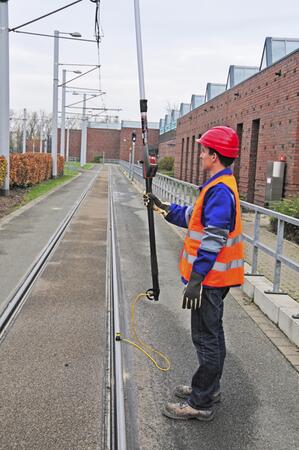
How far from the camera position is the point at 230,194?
3645mm

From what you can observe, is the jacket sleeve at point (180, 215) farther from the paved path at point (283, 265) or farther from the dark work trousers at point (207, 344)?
the paved path at point (283, 265)

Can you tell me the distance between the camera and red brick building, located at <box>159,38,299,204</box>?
15.6 m

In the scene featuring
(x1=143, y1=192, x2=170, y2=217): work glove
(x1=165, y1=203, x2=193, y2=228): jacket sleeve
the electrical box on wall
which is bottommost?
the electrical box on wall

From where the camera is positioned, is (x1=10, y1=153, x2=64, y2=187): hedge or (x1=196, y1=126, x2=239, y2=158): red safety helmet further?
(x1=10, y1=153, x2=64, y2=187): hedge

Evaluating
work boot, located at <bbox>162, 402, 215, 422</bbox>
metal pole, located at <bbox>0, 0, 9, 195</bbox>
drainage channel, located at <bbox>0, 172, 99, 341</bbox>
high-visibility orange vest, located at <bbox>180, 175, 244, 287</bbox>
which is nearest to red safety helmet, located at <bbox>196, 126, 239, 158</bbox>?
high-visibility orange vest, located at <bbox>180, 175, 244, 287</bbox>

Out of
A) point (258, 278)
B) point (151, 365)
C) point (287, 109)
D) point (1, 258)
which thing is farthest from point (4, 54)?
point (151, 365)

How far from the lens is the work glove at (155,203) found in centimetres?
431

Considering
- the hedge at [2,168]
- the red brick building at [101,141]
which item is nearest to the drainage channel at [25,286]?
the hedge at [2,168]

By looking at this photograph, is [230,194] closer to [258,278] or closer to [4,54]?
[258,278]

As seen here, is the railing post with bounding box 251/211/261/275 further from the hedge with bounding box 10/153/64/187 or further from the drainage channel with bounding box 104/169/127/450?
the hedge with bounding box 10/153/64/187

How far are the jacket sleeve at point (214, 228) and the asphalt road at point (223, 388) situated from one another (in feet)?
3.62

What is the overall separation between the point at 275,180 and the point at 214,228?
12707 millimetres

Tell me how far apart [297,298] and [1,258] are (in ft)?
16.7

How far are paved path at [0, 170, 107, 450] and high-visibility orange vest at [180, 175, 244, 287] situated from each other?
4.11 ft
